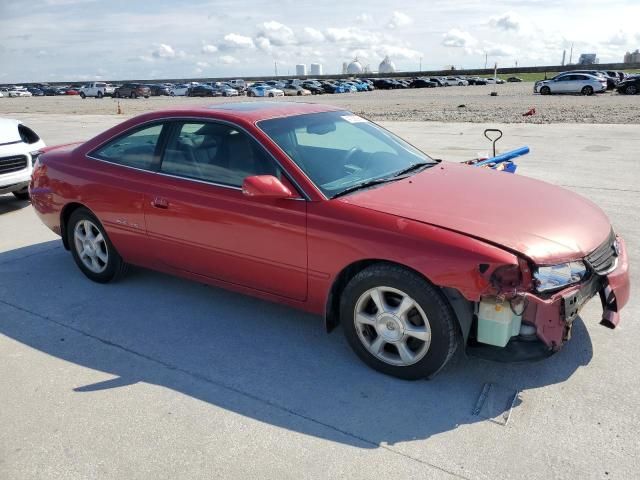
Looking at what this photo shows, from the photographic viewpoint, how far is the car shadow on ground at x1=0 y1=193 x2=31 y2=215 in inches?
306

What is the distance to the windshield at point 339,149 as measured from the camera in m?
3.69

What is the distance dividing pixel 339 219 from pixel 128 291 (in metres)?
2.31

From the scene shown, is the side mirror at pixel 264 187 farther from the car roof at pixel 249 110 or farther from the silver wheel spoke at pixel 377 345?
the silver wheel spoke at pixel 377 345

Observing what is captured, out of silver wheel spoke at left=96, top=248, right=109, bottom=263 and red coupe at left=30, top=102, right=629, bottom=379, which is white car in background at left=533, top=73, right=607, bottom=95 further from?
silver wheel spoke at left=96, top=248, right=109, bottom=263

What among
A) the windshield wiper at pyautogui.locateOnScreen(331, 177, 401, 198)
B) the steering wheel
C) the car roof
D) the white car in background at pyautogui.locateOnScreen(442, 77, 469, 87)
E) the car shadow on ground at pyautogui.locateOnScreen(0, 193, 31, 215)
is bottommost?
the white car in background at pyautogui.locateOnScreen(442, 77, 469, 87)

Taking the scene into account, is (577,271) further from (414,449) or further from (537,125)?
(537,125)

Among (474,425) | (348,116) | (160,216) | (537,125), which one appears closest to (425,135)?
(537,125)

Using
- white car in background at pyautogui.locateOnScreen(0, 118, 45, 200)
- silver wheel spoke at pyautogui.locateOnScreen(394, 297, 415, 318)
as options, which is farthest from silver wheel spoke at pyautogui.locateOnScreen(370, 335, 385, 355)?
white car in background at pyautogui.locateOnScreen(0, 118, 45, 200)

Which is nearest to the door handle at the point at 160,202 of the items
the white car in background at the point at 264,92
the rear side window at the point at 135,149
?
the rear side window at the point at 135,149

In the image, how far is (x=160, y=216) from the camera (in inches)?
164

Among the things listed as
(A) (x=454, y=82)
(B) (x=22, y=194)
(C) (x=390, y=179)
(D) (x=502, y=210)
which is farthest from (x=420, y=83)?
(D) (x=502, y=210)

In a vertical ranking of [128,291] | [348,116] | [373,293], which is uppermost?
[348,116]

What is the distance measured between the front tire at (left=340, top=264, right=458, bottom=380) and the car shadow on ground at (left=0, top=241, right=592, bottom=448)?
0.13m

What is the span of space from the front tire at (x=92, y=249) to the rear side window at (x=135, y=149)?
0.55 metres
